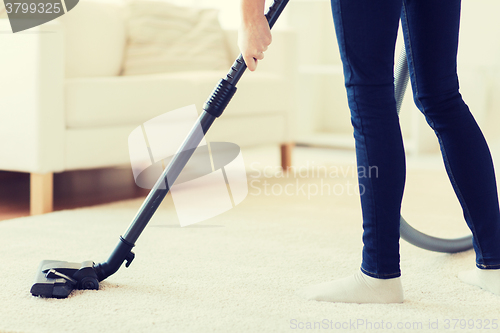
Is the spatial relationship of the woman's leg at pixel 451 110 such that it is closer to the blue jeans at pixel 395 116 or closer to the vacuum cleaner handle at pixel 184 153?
the blue jeans at pixel 395 116

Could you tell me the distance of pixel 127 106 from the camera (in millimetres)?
1969

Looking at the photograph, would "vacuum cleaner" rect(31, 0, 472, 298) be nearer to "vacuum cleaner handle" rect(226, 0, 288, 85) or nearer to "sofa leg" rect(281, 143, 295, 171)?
"vacuum cleaner handle" rect(226, 0, 288, 85)

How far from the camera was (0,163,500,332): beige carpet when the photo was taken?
34.8 inches

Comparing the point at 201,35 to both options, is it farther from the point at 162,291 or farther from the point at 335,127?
the point at 162,291

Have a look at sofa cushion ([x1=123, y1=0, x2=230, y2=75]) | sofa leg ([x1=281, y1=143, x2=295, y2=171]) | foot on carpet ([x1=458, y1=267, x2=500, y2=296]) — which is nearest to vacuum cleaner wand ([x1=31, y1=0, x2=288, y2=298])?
foot on carpet ([x1=458, y1=267, x2=500, y2=296])

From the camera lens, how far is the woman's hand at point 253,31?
93 centimetres

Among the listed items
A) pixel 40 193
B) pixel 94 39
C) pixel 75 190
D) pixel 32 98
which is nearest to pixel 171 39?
pixel 94 39

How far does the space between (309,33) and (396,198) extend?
320 centimetres

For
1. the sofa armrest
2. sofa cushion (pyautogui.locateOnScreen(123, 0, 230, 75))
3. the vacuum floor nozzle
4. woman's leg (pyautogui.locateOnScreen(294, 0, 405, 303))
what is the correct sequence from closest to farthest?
woman's leg (pyautogui.locateOnScreen(294, 0, 405, 303)) < the vacuum floor nozzle < the sofa armrest < sofa cushion (pyautogui.locateOnScreen(123, 0, 230, 75))

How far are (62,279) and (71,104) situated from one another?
938 millimetres

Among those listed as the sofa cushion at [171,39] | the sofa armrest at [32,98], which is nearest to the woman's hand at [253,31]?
the sofa armrest at [32,98]

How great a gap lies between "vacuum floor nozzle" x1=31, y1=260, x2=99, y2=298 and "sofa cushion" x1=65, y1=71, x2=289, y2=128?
2.85ft

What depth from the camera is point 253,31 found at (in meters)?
0.94

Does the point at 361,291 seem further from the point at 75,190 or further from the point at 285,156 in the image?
the point at 285,156
